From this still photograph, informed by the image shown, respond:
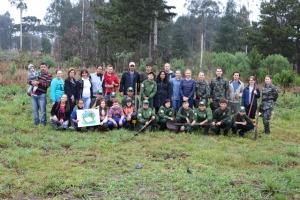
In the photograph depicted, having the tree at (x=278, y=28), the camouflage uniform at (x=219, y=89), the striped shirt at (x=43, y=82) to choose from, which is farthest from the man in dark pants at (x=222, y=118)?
the tree at (x=278, y=28)

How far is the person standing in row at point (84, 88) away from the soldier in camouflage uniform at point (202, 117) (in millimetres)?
2967

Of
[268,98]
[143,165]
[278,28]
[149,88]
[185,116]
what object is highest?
[278,28]

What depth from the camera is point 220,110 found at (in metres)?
7.85

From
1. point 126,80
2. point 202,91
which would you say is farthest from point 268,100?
point 126,80

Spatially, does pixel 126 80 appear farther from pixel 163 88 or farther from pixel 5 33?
pixel 5 33

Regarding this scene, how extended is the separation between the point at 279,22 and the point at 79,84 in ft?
67.7

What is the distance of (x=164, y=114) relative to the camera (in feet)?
26.6

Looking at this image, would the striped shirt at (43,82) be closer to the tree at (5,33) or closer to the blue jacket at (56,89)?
the blue jacket at (56,89)

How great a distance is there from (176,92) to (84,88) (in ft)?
8.44

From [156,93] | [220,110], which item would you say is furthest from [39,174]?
[220,110]

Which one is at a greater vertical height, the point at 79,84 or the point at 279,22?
the point at 279,22

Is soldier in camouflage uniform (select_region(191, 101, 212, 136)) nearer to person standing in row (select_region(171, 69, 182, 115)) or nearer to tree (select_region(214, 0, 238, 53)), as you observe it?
person standing in row (select_region(171, 69, 182, 115))

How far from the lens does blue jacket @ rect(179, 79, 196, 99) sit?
27.3 ft

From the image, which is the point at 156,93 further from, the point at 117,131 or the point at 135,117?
the point at 117,131
